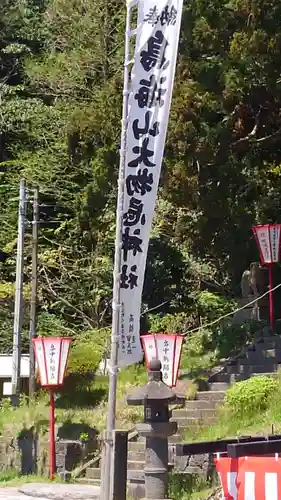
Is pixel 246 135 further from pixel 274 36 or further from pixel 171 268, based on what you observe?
pixel 171 268

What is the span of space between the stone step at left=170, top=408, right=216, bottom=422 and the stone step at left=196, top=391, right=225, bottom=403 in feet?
1.11

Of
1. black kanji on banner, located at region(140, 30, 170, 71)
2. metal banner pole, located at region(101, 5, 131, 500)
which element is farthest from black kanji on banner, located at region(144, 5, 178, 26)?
metal banner pole, located at region(101, 5, 131, 500)

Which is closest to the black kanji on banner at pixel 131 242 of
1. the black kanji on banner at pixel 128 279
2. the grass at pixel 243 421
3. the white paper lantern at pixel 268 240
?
the black kanji on banner at pixel 128 279

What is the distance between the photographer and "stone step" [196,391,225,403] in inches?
588

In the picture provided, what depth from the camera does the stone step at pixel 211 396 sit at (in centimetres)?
1495

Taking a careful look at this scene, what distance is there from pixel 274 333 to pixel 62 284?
352 inches

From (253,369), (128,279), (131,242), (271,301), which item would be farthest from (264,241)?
(128,279)

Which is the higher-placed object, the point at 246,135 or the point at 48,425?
the point at 246,135

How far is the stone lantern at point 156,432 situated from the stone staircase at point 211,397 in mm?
3312

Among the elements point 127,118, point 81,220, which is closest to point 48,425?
point 81,220

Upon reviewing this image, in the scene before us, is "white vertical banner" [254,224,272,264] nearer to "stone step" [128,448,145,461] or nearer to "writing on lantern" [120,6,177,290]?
"stone step" [128,448,145,461]

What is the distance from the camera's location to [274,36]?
15.8 m

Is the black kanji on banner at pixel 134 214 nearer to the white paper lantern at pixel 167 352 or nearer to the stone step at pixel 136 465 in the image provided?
the white paper lantern at pixel 167 352

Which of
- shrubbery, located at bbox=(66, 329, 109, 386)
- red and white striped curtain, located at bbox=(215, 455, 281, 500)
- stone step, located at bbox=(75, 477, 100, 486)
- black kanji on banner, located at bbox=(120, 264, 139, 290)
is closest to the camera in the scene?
red and white striped curtain, located at bbox=(215, 455, 281, 500)
